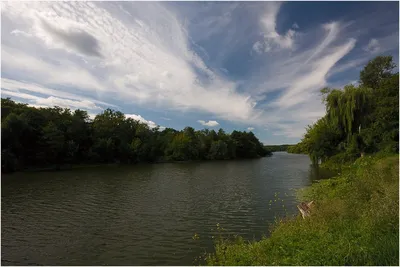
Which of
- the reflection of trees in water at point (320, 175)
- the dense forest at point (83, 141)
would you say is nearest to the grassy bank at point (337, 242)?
the reflection of trees in water at point (320, 175)

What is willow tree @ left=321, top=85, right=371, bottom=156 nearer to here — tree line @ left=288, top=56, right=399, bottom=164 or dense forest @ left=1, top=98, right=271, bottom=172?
tree line @ left=288, top=56, right=399, bottom=164

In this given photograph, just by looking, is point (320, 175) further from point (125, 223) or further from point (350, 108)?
point (125, 223)

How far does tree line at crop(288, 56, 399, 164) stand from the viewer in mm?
28484

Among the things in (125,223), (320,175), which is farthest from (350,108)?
(125,223)

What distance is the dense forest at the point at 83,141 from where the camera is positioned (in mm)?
44713

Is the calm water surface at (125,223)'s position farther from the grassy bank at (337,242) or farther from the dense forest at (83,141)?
the dense forest at (83,141)

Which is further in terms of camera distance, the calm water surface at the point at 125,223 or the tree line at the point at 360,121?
the tree line at the point at 360,121

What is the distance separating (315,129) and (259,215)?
31.8 meters

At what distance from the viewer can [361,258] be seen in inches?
213

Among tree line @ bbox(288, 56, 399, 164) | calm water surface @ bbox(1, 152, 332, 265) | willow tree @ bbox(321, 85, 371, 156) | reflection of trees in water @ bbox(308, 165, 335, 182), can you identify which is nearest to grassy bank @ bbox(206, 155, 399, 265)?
calm water surface @ bbox(1, 152, 332, 265)

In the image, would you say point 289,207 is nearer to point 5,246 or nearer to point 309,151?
point 5,246

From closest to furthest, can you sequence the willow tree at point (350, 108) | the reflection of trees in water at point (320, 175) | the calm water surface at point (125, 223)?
1. the calm water surface at point (125, 223)
2. the reflection of trees in water at point (320, 175)
3. the willow tree at point (350, 108)

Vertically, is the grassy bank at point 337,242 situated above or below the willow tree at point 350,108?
below

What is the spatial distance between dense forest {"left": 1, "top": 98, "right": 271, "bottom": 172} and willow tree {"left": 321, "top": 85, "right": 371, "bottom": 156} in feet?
152
